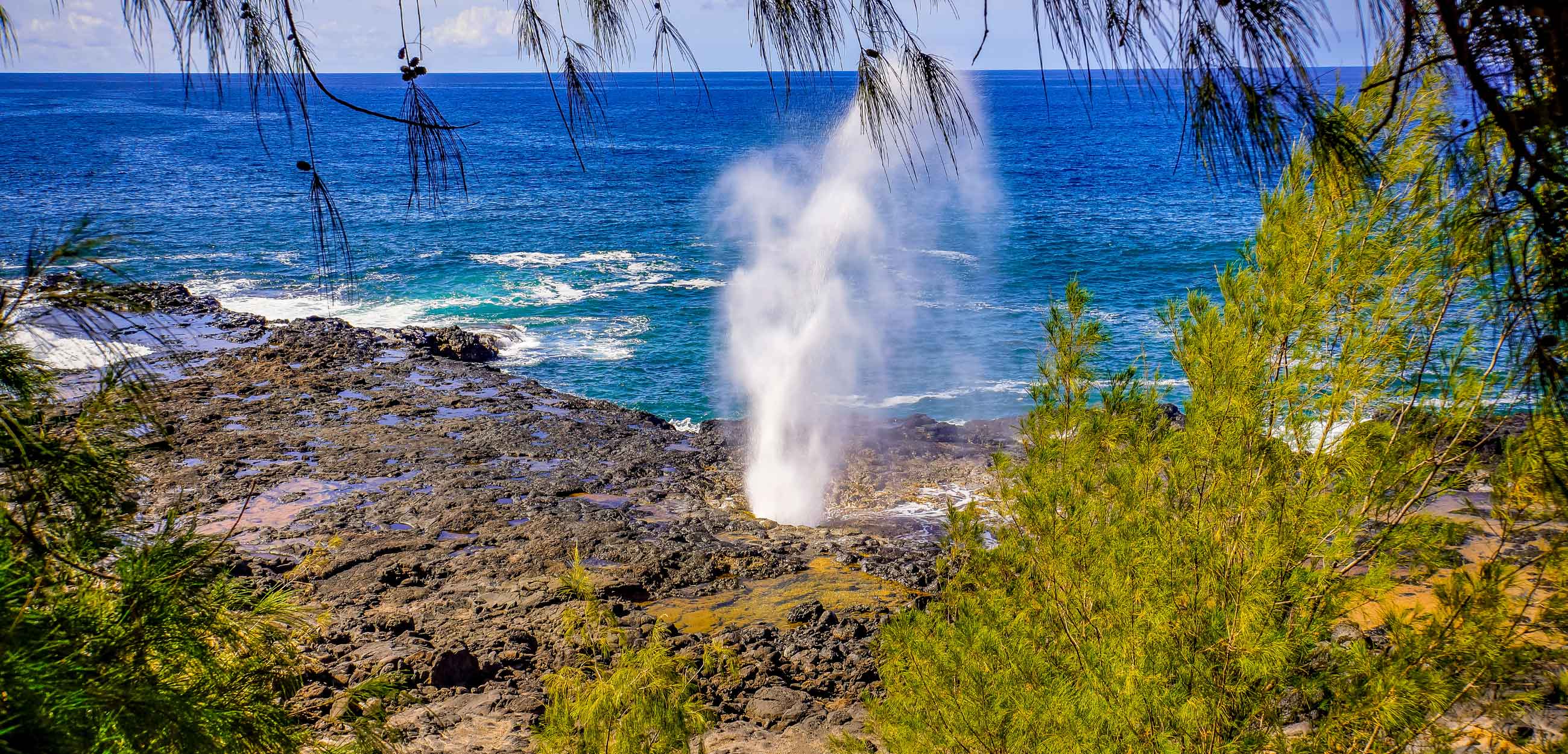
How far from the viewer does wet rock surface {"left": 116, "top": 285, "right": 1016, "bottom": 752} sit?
9.67 m

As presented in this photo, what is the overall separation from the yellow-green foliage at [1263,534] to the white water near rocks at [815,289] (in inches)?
102

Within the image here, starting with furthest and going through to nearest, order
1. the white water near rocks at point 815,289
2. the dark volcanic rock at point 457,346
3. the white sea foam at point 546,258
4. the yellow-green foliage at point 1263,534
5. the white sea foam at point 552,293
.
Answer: the white sea foam at point 546,258, the white sea foam at point 552,293, the dark volcanic rock at point 457,346, the white water near rocks at point 815,289, the yellow-green foliage at point 1263,534

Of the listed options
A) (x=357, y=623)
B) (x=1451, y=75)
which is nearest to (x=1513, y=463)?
(x=1451, y=75)

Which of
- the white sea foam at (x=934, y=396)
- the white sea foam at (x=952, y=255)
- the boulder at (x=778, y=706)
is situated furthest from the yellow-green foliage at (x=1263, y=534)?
the white sea foam at (x=952, y=255)

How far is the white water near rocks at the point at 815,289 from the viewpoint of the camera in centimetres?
1952

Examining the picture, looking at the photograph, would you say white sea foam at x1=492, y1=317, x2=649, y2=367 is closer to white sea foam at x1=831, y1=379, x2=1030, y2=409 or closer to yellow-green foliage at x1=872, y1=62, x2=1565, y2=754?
white sea foam at x1=831, y1=379, x2=1030, y2=409

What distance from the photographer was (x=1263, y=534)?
4.59m

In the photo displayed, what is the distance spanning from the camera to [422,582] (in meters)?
12.2

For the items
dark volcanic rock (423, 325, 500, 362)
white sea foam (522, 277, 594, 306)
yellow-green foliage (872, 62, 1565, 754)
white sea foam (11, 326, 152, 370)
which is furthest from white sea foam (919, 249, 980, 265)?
white sea foam (11, 326, 152, 370)

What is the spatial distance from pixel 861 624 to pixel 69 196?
5174 centimetres

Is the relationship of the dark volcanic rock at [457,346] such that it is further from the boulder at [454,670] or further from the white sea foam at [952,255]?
the white sea foam at [952,255]

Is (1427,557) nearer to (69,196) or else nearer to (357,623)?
(357,623)

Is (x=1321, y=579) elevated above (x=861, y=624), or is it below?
above

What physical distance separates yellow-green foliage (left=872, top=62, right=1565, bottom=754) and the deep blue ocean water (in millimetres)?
1189
